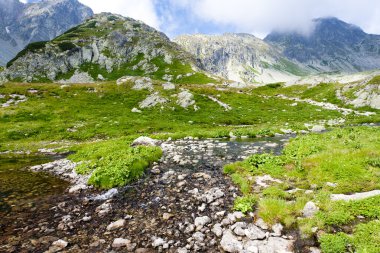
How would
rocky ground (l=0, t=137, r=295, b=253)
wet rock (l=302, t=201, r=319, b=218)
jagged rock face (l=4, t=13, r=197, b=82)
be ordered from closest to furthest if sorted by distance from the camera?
1. rocky ground (l=0, t=137, r=295, b=253)
2. wet rock (l=302, t=201, r=319, b=218)
3. jagged rock face (l=4, t=13, r=197, b=82)

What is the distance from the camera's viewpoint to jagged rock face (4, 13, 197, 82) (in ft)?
544

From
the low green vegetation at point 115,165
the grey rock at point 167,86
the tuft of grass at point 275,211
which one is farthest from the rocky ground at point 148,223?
the grey rock at point 167,86

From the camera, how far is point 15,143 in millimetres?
A: 37312

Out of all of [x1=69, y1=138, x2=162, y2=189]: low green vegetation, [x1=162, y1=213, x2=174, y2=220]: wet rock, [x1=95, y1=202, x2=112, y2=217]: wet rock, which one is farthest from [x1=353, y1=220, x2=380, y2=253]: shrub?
[x1=69, y1=138, x2=162, y2=189]: low green vegetation

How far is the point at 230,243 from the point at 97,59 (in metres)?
194

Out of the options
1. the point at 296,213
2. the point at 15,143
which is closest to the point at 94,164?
the point at 296,213

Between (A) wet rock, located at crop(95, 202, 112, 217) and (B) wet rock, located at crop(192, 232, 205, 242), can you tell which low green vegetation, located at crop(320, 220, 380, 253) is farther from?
(A) wet rock, located at crop(95, 202, 112, 217)

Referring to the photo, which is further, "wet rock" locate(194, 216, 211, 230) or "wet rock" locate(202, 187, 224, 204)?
"wet rock" locate(202, 187, 224, 204)

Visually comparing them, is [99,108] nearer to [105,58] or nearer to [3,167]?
[3,167]

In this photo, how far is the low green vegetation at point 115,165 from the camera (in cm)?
1648

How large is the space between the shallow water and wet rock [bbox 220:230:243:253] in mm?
10194

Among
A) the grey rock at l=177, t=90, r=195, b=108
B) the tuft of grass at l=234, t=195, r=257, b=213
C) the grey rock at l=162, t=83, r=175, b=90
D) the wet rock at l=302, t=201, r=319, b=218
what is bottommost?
the tuft of grass at l=234, t=195, r=257, b=213

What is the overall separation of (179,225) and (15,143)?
118 ft

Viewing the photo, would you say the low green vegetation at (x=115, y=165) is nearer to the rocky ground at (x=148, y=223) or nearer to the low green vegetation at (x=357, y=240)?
the rocky ground at (x=148, y=223)
